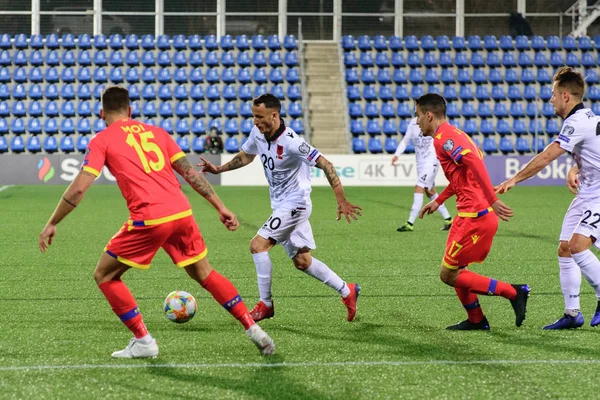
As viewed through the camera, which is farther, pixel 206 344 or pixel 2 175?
pixel 2 175

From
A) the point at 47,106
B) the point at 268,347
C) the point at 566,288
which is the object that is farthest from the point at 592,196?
the point at 47,106

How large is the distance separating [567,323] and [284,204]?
2272 mm

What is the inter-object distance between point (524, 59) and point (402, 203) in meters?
12.3

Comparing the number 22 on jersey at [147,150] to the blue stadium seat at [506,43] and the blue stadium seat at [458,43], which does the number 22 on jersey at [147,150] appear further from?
the blue stadium seat at [506,43]

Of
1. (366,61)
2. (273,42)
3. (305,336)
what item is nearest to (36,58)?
(273,42)

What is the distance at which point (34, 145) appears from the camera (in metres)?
26.3

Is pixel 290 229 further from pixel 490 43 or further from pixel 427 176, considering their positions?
pixel 490 43

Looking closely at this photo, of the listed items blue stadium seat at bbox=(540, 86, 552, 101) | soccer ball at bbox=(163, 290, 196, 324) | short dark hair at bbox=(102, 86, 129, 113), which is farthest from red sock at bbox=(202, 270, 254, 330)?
blue stadium seat at bbox=(540, 86, 552, 101)

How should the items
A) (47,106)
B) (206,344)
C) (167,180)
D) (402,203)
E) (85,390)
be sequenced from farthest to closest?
(47,106) < (402,203) < (206,344) < (167,180) < (85,390)

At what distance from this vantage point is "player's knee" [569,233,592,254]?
6082 millimetres

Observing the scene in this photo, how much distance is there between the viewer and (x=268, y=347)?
5.38 m

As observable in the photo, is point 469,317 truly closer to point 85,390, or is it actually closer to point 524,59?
point 85,390

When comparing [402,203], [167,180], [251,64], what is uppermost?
[251,64]

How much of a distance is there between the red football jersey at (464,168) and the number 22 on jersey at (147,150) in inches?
79.0
